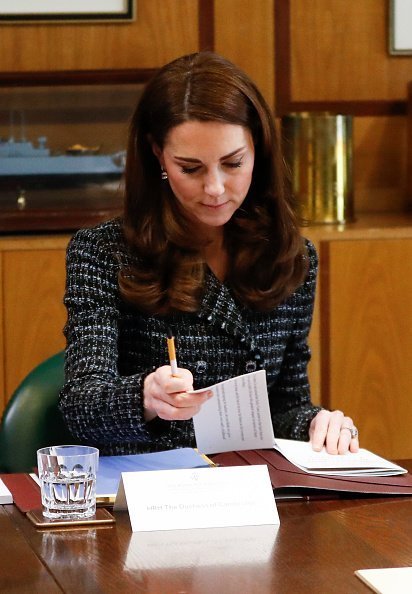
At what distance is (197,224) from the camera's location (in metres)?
2.46

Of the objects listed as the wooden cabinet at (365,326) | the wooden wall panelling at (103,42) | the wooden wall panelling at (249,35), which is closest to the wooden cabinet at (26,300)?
the wooden wall panelling at (103,42)

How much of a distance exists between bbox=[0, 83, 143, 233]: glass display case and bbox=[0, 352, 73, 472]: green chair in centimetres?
120

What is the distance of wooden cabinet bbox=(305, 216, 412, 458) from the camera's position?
11.6ft

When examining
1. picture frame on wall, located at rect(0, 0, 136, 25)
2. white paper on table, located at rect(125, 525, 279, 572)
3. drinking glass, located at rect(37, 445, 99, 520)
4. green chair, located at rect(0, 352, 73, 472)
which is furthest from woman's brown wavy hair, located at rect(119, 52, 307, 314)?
picture frame on wall, located at rect(0, 0, 136, 25)

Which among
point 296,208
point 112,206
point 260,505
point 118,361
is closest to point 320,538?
point 260,505

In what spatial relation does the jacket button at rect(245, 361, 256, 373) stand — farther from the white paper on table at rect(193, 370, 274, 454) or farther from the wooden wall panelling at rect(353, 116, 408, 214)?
the wooden wall panelling at rect(353, 116, 408, 214)

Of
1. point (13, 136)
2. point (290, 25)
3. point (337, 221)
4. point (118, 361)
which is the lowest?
point (118, 361)

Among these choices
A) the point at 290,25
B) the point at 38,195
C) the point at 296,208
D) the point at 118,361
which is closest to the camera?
the point at 118,361

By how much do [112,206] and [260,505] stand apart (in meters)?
1.95

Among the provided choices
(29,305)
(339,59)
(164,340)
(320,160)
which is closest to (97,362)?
(164,340)

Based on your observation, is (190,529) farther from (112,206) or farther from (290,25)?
(290,25)

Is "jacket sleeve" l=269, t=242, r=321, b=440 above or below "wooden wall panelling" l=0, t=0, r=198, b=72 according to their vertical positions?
below

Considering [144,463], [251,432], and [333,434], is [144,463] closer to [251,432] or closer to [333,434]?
[251,432]

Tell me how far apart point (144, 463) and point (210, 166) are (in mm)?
576
